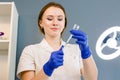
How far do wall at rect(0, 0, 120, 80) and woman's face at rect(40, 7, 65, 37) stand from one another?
0.99ft

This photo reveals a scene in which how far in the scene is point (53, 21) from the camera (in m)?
1.31

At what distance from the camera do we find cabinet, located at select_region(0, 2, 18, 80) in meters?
1.43

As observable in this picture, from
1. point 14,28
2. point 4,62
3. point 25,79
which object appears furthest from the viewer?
point 4,62

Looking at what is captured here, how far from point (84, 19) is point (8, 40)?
1.80 feet

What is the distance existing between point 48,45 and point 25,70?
0.64 feet

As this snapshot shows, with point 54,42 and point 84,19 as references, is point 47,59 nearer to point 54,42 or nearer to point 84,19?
point 54,42

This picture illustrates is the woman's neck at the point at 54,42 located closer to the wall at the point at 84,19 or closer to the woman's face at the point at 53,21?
the woman's face at the point at 53,21

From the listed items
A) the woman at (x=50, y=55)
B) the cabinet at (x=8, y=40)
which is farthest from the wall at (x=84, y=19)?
the woman at (x=50, y=55)

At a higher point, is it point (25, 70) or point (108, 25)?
point (108, 25)

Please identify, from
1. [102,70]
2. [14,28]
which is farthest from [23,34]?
[102,70]

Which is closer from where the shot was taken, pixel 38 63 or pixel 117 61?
pixel 38 63

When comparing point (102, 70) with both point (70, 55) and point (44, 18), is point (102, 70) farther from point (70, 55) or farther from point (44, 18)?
point (44, 18)

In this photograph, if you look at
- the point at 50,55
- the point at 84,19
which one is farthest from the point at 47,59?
the point at 84,19

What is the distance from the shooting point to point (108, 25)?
1642 millimetres
